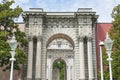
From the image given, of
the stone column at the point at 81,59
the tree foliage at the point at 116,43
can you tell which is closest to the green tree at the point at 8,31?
the stone column at the point at 81,59

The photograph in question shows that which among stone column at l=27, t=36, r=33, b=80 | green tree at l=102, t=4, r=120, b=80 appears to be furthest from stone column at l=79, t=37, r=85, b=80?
stone column at l=27, t=36, r=33, b=80

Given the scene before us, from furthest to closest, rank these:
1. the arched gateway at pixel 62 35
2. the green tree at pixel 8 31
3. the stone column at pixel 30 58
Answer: the arched gateway at pixel 62 35 < the stone column at pixel 30 58 < the green tree at pixel 8 31

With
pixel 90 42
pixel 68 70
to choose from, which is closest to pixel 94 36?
pixel 90 42

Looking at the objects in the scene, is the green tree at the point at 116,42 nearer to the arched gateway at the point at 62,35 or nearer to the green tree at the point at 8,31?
the arched gateway at the point at 62,35

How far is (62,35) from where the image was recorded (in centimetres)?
2986

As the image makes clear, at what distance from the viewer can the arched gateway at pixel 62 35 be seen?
27.5 metres

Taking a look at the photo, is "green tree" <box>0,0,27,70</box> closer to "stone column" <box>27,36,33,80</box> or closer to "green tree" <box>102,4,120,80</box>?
"stone column" <box>27,36,33,80</box>

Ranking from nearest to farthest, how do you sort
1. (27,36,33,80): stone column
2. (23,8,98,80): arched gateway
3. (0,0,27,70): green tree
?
(0,0,27,70): green tree < (27,36,33,80): stone column < (23,8,98,80): arched gateway

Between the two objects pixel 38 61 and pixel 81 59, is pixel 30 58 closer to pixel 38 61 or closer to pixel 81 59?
pixel 38 61

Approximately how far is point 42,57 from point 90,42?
5730mm

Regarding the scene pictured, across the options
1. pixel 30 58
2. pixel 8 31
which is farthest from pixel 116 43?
pixel 8 31

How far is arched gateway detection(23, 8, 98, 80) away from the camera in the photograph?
2750 centimetres

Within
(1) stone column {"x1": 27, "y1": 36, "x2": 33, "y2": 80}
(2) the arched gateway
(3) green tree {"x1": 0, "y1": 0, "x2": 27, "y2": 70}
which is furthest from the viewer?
(2) the arched gateway

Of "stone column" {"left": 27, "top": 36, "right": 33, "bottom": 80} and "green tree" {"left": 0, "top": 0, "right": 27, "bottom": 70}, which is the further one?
"stone column" {"left": 27, "top": 36, "right": 33, "bottom": 80}
